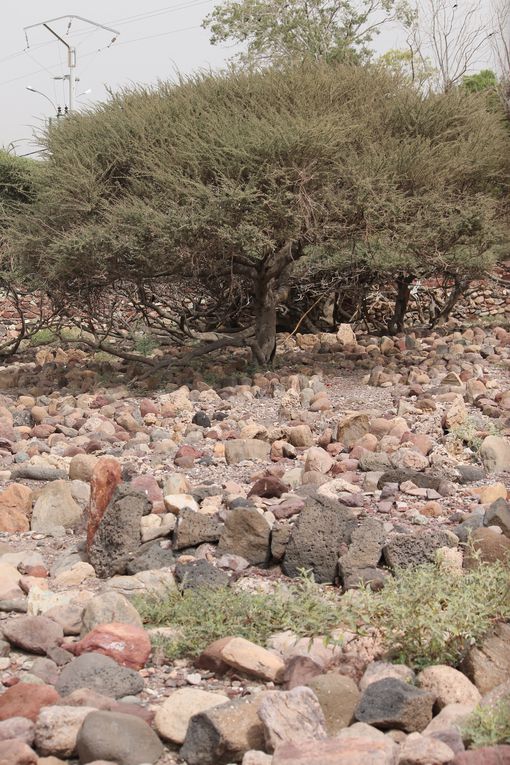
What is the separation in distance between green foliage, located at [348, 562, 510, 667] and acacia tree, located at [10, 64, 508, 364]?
19.5ft

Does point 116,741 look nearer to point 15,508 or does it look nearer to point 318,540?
point 318,540

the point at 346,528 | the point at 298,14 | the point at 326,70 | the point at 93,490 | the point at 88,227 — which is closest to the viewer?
the point at 346,528

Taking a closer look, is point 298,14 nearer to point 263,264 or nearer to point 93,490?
point 263,264

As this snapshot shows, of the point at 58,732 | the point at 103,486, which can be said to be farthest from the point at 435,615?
the point at 103,486

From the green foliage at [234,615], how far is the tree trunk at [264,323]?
266 inches

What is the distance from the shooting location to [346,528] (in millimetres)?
4523

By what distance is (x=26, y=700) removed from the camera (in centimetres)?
297

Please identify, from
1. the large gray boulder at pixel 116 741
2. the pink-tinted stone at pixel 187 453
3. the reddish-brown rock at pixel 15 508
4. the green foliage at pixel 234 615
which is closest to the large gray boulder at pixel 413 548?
the green foliage at pixel 234 615

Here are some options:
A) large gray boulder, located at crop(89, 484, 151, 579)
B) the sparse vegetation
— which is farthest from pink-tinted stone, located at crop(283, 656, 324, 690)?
large gray boulder, located at crop(89, 484, 151, 579)

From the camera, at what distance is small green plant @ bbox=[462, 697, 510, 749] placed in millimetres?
2541

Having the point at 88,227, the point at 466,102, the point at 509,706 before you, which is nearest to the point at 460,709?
the point at 509,706

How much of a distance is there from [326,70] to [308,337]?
10.8 feet

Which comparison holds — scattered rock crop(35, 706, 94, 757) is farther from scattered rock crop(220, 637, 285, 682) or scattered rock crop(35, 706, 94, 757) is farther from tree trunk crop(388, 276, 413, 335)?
tree trunk crop(388, 276, 413, 335)

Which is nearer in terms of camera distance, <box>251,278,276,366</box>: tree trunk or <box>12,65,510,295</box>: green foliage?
<box>12,65,510,295</box>: green foliage
